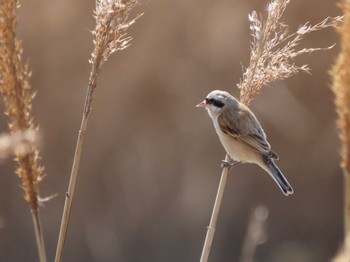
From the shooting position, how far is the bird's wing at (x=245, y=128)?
3342 mm

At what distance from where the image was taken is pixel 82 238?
6.69 metres

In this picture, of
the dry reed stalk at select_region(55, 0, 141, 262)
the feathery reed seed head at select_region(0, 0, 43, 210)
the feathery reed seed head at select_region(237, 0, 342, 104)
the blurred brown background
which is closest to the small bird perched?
the feathery reed seed head at select_region(237, 0, 342, 104)

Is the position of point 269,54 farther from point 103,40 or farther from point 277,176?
point 277,176

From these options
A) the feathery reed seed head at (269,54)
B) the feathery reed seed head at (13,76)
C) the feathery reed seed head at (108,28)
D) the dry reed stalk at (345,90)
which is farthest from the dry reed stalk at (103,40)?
the dry reed stalk at (345,90)

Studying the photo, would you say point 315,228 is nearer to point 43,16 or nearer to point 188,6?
point 188,6

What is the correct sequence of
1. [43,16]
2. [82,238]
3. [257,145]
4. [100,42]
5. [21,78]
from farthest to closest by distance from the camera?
[82,238] < [43,16] < [257,145] < [100,42] < [21,78]

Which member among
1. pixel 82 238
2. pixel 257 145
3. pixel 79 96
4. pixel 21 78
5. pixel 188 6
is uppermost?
pixel 188 6

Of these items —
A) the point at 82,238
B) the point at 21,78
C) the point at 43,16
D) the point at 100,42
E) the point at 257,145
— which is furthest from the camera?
the point at 82,238

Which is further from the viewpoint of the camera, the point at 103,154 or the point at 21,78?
the point at 103,154

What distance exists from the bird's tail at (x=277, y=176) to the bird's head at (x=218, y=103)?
30 centimetres

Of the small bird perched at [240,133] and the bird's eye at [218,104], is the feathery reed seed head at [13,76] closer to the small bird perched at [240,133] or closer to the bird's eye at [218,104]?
the small bird perched at [240,133]

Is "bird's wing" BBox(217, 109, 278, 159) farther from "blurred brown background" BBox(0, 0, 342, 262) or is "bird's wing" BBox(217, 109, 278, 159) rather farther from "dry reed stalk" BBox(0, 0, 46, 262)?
"blurred brown background" BBox(0, 0, 342, 262)

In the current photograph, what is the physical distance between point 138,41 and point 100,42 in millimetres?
4289

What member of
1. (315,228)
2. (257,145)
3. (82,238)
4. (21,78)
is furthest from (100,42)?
(315,228)
